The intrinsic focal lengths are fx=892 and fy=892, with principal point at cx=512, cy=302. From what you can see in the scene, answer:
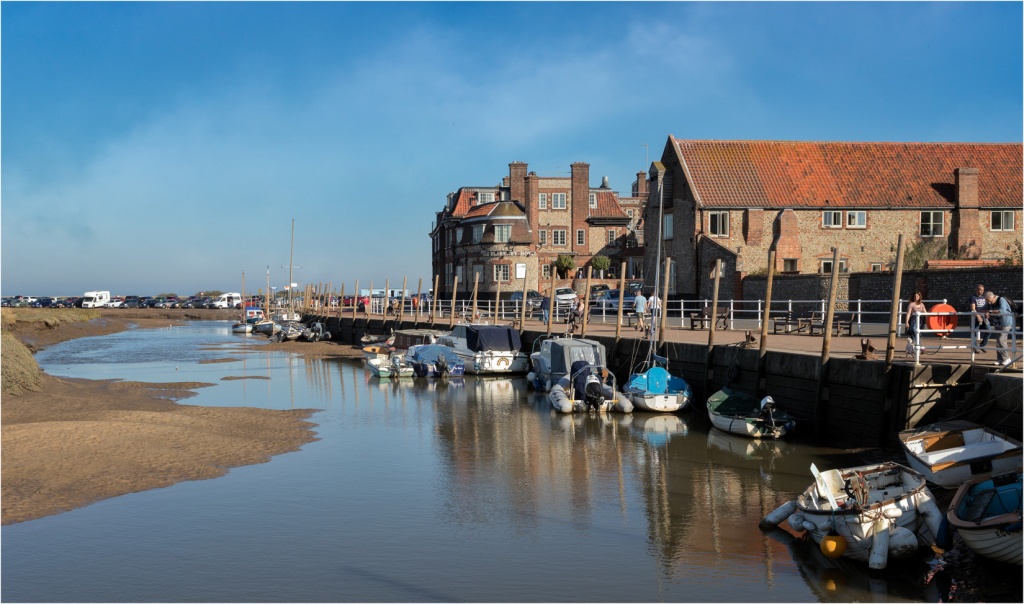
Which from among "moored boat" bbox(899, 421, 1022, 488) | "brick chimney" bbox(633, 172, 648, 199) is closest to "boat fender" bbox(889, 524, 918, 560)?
"moored boat" bbox(899, 421, 1022, 488)

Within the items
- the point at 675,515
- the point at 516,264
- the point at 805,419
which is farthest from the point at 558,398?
the point at 516,264

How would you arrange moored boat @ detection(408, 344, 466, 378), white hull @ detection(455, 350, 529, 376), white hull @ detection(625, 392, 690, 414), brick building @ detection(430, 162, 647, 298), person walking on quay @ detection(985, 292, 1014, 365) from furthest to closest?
1. brick building @ detection(430, 162, 647, 298)
2. moored boat @ detection(408, 344, 466, 378)
3. white hull @ detection(455, 350, 529, 376)
4. white hull @ detection(625, 392, 690, 414)
5. person walking on quay @ detection(985, 292, 1014, 365)

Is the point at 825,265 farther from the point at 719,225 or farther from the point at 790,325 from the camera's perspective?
the point at 790,325

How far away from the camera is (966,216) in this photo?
168 feet

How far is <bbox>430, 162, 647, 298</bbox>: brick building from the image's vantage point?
73.2m

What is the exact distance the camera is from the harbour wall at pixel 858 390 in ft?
56.4

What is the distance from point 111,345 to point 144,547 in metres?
56.0

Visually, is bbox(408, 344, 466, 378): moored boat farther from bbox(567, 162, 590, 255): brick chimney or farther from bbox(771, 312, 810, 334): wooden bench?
bbox(567, 162, 590, 255): brick chimney

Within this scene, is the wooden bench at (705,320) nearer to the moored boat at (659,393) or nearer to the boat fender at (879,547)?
the moored boat at (659,393)

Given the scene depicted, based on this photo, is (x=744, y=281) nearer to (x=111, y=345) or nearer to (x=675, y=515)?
(x=675, y=515)

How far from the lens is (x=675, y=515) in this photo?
15469 mm

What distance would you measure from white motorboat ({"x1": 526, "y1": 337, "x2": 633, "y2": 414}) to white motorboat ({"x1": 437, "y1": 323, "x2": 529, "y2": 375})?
4.70 meters

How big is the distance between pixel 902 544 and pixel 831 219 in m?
41.9

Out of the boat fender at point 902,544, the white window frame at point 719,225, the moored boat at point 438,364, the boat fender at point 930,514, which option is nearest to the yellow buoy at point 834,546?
the boat fender at point 902,544
